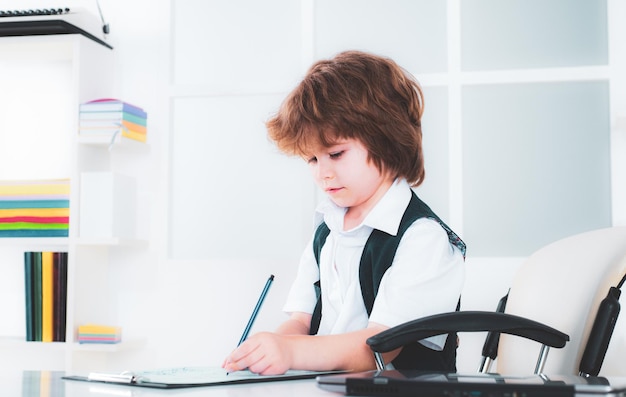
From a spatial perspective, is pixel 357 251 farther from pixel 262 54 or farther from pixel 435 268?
pixel 262 54

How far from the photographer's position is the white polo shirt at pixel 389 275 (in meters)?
1.36

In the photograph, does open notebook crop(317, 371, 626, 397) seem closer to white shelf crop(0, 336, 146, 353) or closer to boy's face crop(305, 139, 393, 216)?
boy's face crop(305, 139, 393, 216)

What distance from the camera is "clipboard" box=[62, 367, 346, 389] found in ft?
2.96

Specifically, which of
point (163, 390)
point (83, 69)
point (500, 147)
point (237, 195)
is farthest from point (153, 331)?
point (163, 390)

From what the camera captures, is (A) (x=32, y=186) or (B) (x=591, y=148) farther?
(A) (x=32, y=186)

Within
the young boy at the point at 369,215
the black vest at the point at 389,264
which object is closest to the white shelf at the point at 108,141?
the young boy at the point at 369,215

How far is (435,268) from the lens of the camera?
1.40m

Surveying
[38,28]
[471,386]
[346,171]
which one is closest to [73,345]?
[38,28]

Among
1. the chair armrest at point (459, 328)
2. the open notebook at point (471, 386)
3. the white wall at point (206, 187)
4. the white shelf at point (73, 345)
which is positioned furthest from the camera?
the white wall at point (206, 187)

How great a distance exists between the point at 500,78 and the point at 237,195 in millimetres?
1018

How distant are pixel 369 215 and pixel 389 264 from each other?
106 mm

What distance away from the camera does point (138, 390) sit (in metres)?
0.87

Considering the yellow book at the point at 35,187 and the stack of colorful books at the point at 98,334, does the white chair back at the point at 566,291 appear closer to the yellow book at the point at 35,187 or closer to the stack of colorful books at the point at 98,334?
the stack of colorful books at the point at 98,334

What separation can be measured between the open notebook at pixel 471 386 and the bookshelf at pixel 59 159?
1978mm
